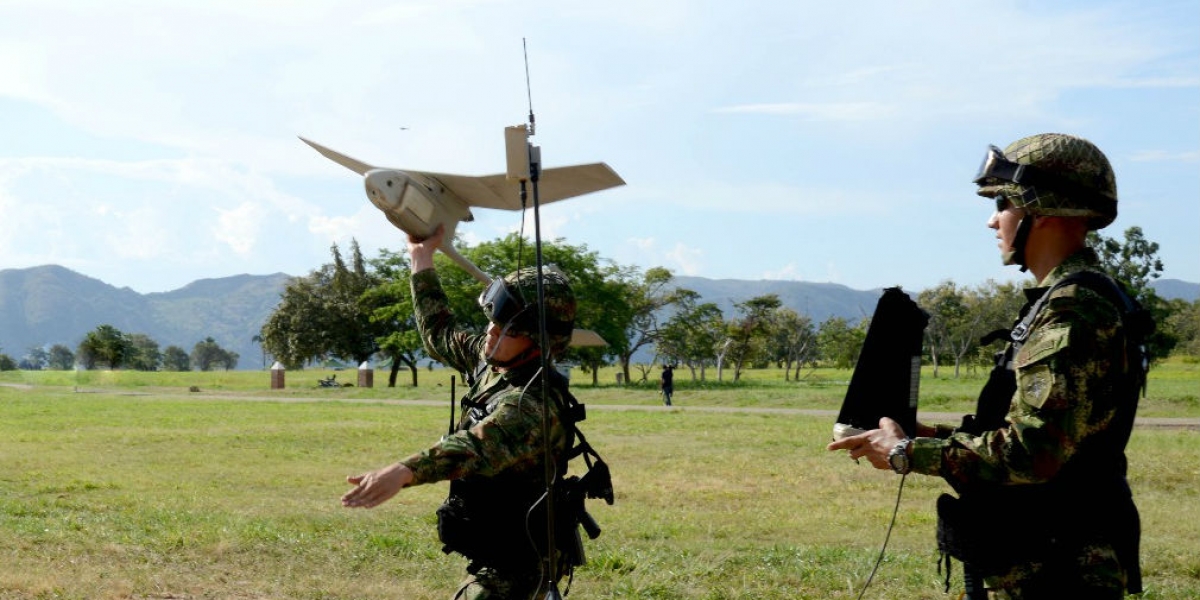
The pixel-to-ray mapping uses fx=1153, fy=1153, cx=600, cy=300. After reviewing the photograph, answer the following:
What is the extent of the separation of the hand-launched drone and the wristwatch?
6.34 feet

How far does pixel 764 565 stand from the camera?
881cm

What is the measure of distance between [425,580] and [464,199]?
4.25 metres

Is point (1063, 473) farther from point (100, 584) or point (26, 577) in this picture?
point (26, 577)

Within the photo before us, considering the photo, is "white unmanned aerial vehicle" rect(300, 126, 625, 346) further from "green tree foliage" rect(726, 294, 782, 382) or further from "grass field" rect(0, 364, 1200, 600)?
"green tree foliage" rect(726, 294, 782, 382)

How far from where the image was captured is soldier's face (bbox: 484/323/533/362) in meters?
4.57

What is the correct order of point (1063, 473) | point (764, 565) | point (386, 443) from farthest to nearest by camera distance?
point (386, 443)
point (764, 565)
point (1063, 473)

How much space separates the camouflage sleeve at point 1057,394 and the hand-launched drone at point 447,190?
2099 mm

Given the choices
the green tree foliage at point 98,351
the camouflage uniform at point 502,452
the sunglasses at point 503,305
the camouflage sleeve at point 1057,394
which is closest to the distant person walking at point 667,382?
the camouflage uniform at point 502,452

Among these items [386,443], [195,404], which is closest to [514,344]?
[386,443]

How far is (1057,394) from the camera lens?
10.4 feet

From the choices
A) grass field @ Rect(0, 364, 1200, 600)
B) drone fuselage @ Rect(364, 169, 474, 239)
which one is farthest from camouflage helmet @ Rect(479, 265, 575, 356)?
grass field @ Rect(0, 364, 1200, 600)

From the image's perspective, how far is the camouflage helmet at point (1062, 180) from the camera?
11.4 feet

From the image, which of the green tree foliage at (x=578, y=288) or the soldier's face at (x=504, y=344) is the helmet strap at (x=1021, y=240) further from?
the green tree foliage at (x=578, y=288)

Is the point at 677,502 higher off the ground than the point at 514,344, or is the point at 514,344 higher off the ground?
the point at 514,344
